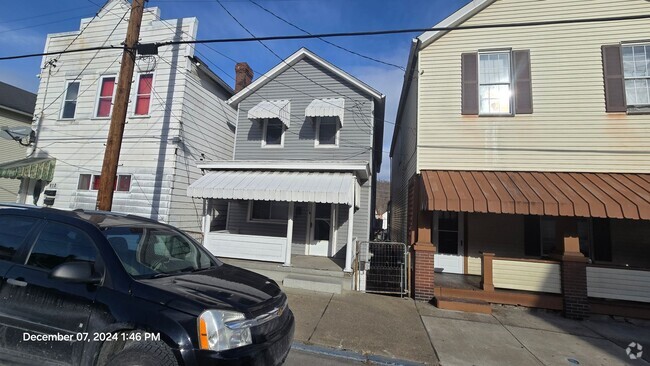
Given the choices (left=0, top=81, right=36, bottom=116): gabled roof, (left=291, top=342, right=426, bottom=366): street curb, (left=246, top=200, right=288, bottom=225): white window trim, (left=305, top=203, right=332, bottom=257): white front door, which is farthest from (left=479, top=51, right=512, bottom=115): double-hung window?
(left=0, top=81, right=36, bottom=116): gabled roof

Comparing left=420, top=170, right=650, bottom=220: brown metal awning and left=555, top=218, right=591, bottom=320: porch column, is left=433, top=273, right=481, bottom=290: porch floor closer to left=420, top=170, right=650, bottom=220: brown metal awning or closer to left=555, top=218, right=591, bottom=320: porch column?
left=555, top=218, right=591, bottom=320: porch column

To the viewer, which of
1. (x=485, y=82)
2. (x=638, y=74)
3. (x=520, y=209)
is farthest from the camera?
(x=485, y=82)

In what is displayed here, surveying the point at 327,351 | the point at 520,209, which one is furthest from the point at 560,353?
the point at 327,351

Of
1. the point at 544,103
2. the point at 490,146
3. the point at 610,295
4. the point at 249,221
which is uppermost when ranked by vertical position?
the point at 544,103

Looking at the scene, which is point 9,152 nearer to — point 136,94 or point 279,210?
point 136,94

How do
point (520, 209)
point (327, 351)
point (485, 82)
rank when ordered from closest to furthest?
point (327, 351), point (520, 209), point (485, 82)

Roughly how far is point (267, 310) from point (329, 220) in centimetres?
777

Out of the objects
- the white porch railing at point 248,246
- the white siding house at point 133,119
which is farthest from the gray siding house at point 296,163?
the white siding house at point 133,119

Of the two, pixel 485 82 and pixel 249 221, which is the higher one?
pixel 485 82

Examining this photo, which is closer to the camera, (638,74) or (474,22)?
(638,74)

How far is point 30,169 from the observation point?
35.0ft

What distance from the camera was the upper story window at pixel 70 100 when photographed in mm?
11758

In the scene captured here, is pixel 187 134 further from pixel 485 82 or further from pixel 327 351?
pixel 485 82

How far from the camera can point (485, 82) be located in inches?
339
